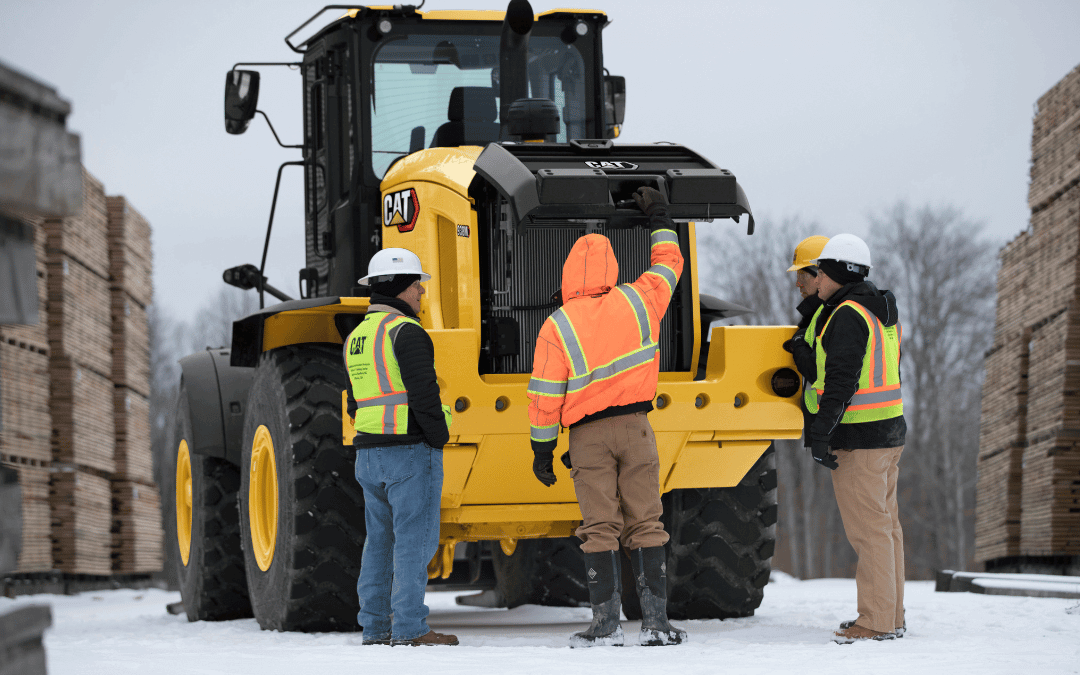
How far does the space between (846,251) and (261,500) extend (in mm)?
3520

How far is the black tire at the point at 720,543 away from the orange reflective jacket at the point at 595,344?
52.3 inches

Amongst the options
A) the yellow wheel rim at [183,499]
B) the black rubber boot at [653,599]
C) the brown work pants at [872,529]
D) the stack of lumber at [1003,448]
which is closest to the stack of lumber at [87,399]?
the yellow wheel rim at [183,499]

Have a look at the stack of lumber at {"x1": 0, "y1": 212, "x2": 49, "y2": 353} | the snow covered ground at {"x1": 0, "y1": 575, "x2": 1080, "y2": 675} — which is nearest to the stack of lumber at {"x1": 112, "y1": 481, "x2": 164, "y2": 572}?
the stack of lumber at {"x1": 0, "y1": 212, "x2": 49, "y2": 353}

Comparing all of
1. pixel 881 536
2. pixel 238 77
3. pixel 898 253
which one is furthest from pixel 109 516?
pixel 898 253

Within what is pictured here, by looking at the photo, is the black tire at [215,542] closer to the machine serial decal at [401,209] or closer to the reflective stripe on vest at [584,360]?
the machine serial decal at [401,209]

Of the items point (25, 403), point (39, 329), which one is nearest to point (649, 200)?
point (25, 403)

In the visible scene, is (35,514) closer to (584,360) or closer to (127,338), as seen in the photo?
(127,338)

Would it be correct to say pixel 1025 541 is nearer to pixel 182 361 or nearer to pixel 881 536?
pixel 881 536

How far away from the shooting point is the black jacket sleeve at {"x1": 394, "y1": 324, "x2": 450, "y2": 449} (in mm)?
5918

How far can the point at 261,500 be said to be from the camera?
291 inches

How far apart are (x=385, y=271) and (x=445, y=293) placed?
1.59 ft

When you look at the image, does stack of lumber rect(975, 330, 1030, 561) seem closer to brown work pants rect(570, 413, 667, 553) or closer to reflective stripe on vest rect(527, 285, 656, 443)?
brown work pants rect(570, 413, 667, 553)

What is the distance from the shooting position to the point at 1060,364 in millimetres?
12812

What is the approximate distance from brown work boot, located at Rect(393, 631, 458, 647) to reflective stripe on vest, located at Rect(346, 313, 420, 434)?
100 centimetres
